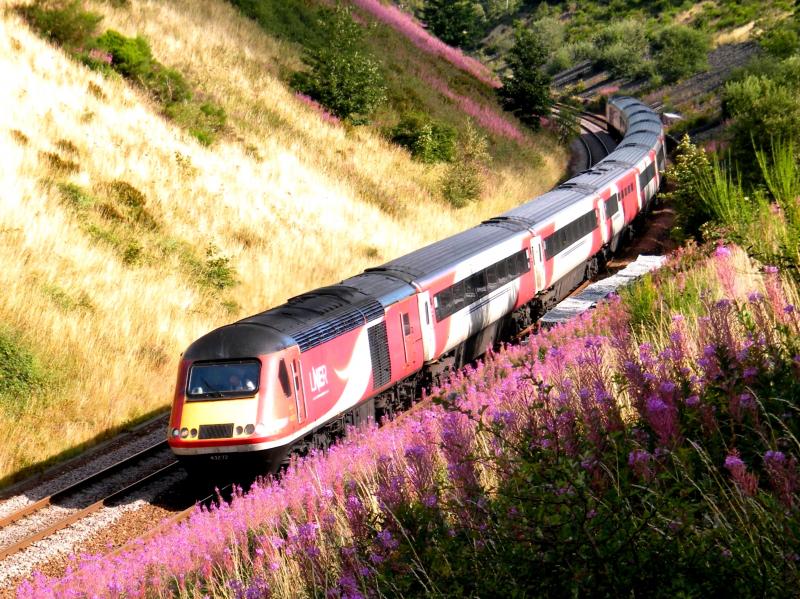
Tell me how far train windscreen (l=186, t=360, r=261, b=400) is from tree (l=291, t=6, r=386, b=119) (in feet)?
77.9

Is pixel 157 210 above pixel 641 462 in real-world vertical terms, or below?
below

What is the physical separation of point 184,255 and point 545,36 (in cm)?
7280

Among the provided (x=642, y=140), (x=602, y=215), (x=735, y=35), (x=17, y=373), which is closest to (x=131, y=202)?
(x=17, y=373)

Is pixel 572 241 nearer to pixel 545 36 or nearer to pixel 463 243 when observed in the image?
pixel 463 243

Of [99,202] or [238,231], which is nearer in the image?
[99,202]

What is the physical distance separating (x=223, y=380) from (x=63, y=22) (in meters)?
20.5


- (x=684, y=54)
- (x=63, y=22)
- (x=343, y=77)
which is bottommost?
(x=684, y=54)

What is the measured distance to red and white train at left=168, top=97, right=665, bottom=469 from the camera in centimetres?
1213

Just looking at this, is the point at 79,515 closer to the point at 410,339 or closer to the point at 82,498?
the point at 82,498

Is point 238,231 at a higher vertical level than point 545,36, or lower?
higher

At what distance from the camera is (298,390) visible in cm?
1247

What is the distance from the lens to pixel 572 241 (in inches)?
858

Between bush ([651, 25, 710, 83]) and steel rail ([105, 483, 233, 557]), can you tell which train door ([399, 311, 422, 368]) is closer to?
steel rail ([105, 483, 233, 557])

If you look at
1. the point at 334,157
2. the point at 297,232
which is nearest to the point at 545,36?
the point at 334,157
